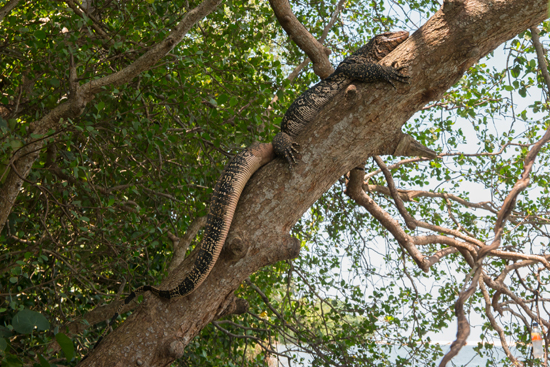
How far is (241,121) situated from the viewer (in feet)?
12.6

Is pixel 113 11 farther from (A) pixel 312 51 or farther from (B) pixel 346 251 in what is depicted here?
(B) pixel 346 251

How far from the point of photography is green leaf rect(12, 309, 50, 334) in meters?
1.62

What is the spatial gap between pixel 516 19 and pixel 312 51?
5.93 ft

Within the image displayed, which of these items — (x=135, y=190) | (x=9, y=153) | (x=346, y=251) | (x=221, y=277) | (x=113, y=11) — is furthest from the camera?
(x=346, y=251)

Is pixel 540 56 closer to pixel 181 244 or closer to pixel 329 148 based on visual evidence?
pixel 329 148

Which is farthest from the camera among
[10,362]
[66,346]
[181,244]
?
[181,244]

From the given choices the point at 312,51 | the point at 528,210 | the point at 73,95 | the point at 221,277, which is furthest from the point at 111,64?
the point at 528,210

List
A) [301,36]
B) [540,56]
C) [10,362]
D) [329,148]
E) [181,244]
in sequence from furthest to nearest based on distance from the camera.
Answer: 1. [181,244]
2. [301,36]
3. [540,56]
4. [329,148]
5. [10,362]

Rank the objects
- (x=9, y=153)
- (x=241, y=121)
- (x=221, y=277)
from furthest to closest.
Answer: (x=241, y=121) → (x=9, y=153) → (x=221, y=277)

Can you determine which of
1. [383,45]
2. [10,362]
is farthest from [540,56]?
[10,362]

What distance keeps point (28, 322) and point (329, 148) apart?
74.5 inches

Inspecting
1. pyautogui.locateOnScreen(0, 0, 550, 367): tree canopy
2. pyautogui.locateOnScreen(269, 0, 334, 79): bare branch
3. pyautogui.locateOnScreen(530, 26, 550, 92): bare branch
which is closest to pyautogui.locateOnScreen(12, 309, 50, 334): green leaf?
pyautogui.locateOnScreen(0, 0, 550, 367): tree canopy

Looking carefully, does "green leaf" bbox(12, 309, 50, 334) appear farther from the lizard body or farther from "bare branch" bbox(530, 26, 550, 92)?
"bare branch" bbox(530, 26, 550, 92)

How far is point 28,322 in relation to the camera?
1646 millimetres
